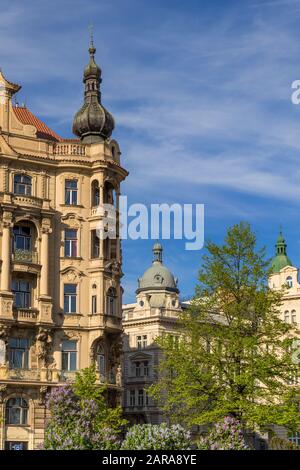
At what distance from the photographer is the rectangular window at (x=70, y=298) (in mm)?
69375

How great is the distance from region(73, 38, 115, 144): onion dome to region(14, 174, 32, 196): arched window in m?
7.30

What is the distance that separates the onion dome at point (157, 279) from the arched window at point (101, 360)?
46.3 meters

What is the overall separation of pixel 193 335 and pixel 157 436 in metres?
22.8

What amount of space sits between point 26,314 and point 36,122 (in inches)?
711

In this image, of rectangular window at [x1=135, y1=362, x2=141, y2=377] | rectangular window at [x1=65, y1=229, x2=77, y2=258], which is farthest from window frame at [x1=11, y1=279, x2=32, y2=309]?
rectangular window at [x1=135, y1=362, x2=141, y2=377]

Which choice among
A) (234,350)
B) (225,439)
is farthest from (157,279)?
(225,439)

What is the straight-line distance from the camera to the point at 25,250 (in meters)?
68.5

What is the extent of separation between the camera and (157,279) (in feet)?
384

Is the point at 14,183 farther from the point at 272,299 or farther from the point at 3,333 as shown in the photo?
A: the point at 272,299

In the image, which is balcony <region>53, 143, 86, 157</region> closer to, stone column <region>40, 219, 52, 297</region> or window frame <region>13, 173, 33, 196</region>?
window frame <region>13, 173, 33, 196</region>

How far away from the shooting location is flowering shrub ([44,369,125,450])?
33938mm

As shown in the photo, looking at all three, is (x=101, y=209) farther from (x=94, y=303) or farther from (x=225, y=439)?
(x=225, y=439)

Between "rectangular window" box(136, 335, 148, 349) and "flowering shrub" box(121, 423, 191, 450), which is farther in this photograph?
"rectangular window" box(136, 335, 148, 349)
